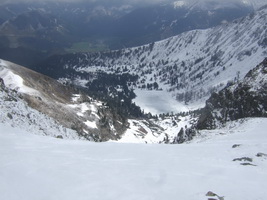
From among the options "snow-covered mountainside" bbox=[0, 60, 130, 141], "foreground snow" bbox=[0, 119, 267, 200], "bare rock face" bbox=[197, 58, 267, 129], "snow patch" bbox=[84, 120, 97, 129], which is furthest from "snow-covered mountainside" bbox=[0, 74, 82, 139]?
"snow patch" bbox=[84, 120, 97, 129]

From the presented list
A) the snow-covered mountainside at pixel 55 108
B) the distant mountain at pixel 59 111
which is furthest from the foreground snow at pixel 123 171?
the distant mountain at pixel 59 111

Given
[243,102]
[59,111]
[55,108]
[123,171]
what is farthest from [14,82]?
[123,171]

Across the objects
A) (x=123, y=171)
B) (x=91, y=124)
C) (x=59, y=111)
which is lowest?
(x=123, y=171)

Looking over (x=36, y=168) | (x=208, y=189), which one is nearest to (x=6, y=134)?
(x=36, y=168)

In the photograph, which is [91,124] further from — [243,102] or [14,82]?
[243,102]

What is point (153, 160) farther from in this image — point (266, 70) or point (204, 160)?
point (266, 70)

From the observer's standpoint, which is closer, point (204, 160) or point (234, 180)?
point (234, 180)

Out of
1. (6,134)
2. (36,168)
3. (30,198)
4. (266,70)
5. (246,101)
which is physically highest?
(266,70)
